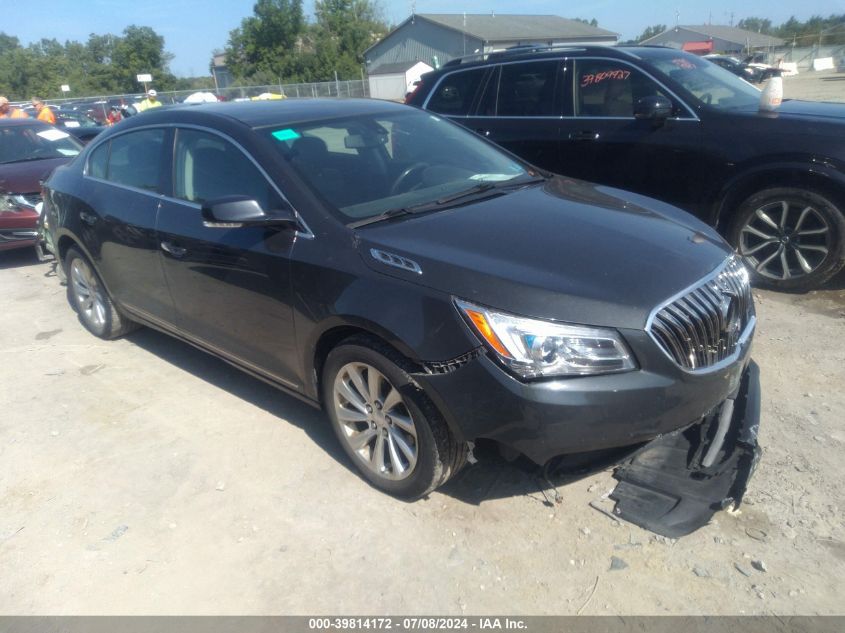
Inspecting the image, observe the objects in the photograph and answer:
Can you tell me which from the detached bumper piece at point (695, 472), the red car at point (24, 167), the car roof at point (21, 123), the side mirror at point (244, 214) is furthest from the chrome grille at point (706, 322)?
the car roof at point (21, 123)

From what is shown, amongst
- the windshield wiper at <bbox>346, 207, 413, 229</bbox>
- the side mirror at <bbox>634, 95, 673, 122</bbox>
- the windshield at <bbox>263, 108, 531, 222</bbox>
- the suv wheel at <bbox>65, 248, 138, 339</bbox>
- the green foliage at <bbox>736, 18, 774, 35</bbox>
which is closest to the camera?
the windshield wiper at <bbox>346, 207, 413, 229</bbox>

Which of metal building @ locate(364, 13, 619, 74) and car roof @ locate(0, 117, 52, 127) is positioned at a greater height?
metal building @ locate(364, 13, 619, 74)

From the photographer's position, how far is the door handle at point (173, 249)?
3.82 meters

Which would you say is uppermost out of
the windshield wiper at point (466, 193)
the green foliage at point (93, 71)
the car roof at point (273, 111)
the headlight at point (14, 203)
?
the green foliage at point (93, 71)

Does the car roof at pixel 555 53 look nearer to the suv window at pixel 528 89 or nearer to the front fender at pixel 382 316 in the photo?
the suv window at pixel 528 89

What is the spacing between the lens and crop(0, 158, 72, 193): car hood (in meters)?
7.83

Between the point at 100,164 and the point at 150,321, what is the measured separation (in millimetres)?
1240

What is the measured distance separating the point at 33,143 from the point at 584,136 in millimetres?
7327

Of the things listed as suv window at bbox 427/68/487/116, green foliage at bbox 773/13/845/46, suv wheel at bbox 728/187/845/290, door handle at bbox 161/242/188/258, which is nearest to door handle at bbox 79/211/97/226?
door handle at bbox 161/242/188/258

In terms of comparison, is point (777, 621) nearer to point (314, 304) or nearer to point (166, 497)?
point (314, 304)

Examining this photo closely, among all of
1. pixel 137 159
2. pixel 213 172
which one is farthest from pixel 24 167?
pixel 213 172

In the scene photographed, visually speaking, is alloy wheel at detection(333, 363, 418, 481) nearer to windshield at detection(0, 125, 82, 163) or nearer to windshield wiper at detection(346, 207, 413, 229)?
windshield wiper at detection(346, 207, 413, 229)

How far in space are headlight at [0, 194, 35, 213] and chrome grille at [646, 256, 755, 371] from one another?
7.68m

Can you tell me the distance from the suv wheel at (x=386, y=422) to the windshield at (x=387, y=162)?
2.30 feet
